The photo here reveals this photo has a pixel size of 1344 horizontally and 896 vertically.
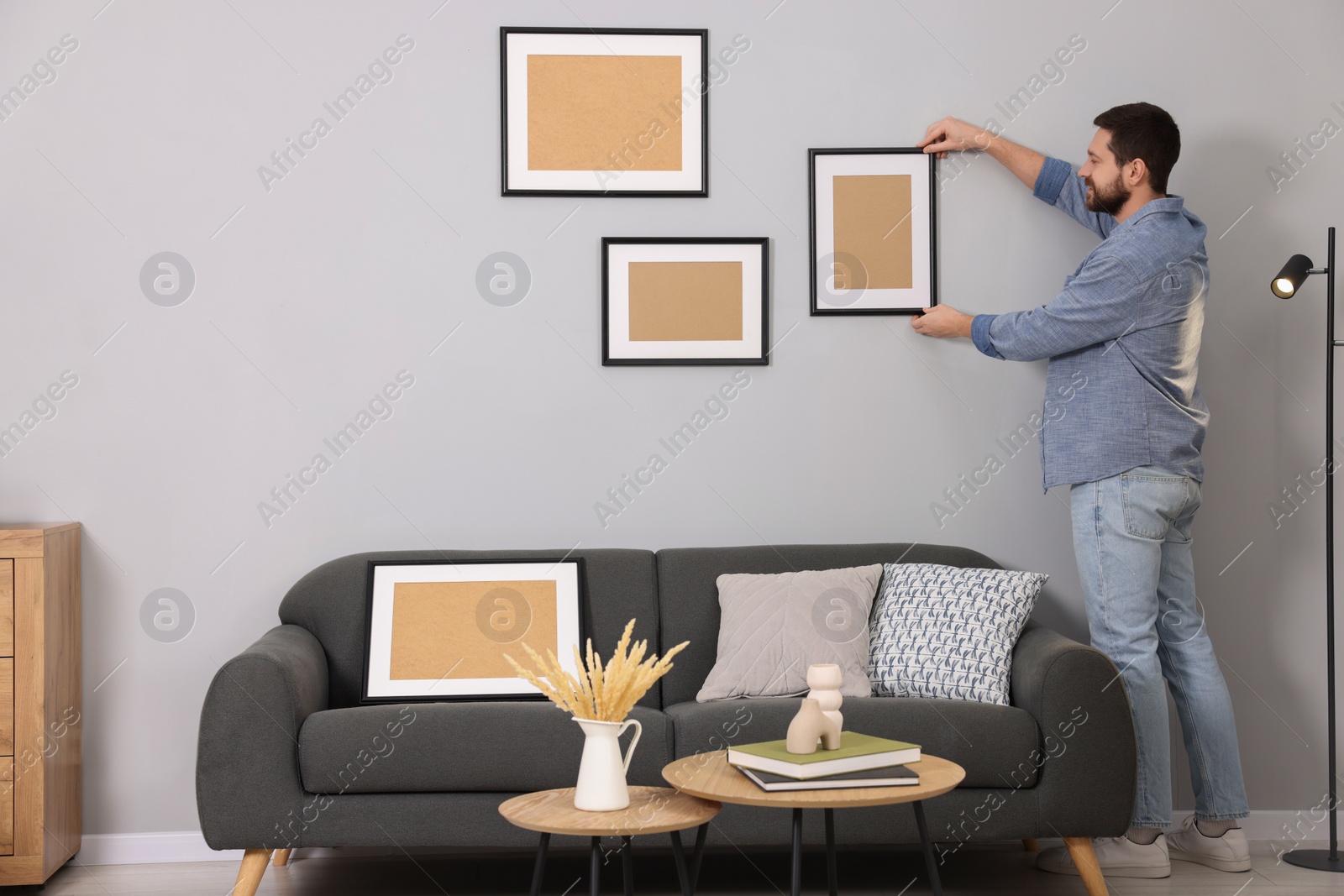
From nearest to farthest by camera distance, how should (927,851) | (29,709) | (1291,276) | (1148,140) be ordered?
(927,851)
(29,709)
(1148,140)
(1291,276)

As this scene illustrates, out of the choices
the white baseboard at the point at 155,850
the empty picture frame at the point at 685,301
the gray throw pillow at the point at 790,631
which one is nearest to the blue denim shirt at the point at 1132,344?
the gray throw pillow at the point at 790,631

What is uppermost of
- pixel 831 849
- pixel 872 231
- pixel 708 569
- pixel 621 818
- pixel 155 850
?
pixel 872 231

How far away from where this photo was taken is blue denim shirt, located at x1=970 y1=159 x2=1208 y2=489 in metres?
2.72

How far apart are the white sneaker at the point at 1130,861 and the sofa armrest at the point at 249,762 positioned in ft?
6.46

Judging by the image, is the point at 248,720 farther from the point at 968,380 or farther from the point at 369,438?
the point at 968,380

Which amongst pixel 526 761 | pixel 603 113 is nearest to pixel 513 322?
pixel 603 113

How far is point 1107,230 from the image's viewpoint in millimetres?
3133

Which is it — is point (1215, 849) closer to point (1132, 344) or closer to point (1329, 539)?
point (1329, 539)

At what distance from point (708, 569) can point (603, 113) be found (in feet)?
4.64

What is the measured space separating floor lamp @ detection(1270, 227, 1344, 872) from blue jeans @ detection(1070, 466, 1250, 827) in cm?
29

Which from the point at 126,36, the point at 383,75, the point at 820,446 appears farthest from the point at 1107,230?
the point at 126,36

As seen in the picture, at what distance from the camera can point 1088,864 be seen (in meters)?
2.44

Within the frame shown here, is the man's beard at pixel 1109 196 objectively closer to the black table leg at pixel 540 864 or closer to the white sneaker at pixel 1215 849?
the white sneaker at pixel 1215 849

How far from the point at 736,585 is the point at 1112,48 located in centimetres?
206
